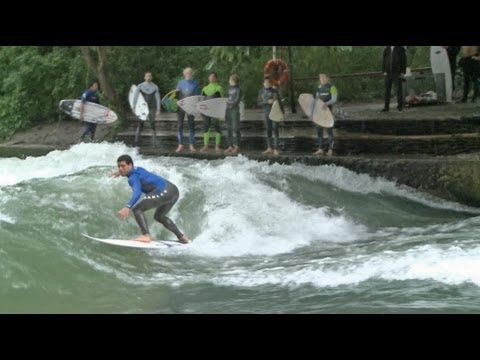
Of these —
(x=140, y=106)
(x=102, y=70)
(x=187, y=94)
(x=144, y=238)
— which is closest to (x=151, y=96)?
(x=140, y=106)

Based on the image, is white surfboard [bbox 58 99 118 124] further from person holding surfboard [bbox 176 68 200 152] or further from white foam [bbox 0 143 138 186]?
person holding surfboard [bbox 176 68 200 152]

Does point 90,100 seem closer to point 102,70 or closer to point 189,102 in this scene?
point 189,102

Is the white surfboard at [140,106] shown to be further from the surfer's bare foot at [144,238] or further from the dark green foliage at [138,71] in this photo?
the surfer's bare foot at [144,238]

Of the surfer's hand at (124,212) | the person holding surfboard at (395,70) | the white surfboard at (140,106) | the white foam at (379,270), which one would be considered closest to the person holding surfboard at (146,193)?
the surfer's hand at (124,212)

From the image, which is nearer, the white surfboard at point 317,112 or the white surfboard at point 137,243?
the white surfboard at point 137,243

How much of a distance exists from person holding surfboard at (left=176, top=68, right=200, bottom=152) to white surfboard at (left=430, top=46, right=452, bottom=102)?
459cm

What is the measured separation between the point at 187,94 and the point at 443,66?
4953 mm

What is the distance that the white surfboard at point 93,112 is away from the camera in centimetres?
1409

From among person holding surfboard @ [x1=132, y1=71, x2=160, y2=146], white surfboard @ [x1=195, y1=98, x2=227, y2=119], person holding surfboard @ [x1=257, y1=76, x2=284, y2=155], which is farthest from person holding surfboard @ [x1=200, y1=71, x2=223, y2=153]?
person holding surfboard @ [x1=132, y1=71, x2=160, y2=146]

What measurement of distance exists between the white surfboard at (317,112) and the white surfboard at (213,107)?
4.70 ft

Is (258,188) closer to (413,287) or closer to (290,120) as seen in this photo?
(290,120)

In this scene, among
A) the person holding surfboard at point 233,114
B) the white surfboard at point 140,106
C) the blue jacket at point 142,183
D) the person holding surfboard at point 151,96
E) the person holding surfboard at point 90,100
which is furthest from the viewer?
the white surfboard at point 140,106

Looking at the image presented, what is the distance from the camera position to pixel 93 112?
1419 centimetres

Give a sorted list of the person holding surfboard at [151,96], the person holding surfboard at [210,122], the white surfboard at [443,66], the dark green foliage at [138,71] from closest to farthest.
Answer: the person holding surfboard at [210,122] → the person holding surfboard at [151,96] → the white surfboard at [443,66] → the dark green foliage at [138,71]
